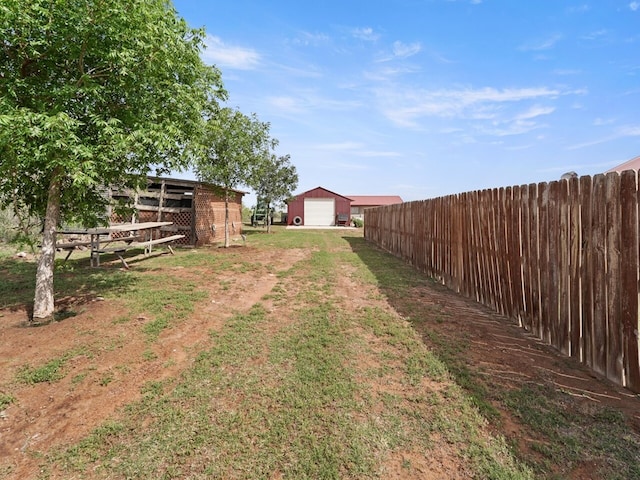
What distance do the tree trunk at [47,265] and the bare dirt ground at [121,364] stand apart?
0.88 ft

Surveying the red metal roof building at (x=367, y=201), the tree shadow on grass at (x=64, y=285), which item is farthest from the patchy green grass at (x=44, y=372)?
the red metal roof building at (x=367, y=201)

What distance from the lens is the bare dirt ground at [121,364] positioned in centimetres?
237

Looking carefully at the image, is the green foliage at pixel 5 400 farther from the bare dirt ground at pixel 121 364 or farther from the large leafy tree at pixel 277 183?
the large leafy tree at pixel 277 183

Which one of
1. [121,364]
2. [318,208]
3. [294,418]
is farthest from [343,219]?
[294,418]

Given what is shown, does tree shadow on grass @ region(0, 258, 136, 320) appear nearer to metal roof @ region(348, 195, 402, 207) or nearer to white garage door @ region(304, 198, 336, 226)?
white garage door @ region(304, 198, 336, 226)

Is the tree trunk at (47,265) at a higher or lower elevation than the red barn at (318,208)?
lower

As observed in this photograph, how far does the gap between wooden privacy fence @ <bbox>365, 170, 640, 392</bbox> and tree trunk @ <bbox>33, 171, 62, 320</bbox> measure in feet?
21.7

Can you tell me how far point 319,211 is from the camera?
115ft

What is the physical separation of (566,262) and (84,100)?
6352mm

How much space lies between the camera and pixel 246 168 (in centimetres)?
1234

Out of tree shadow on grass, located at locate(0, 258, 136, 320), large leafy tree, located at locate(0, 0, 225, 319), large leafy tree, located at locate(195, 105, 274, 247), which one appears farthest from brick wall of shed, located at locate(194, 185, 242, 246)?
large leafy tree, located at locate(0, 0, 225, 319)

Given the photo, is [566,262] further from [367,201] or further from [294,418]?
[367,201]

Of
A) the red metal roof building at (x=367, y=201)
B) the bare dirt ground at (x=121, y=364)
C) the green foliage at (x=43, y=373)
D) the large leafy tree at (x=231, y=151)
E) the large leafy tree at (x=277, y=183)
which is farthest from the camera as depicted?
the red metal roof building at (x=367, y=201)

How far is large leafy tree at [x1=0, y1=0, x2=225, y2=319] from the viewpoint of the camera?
3.42 metres
